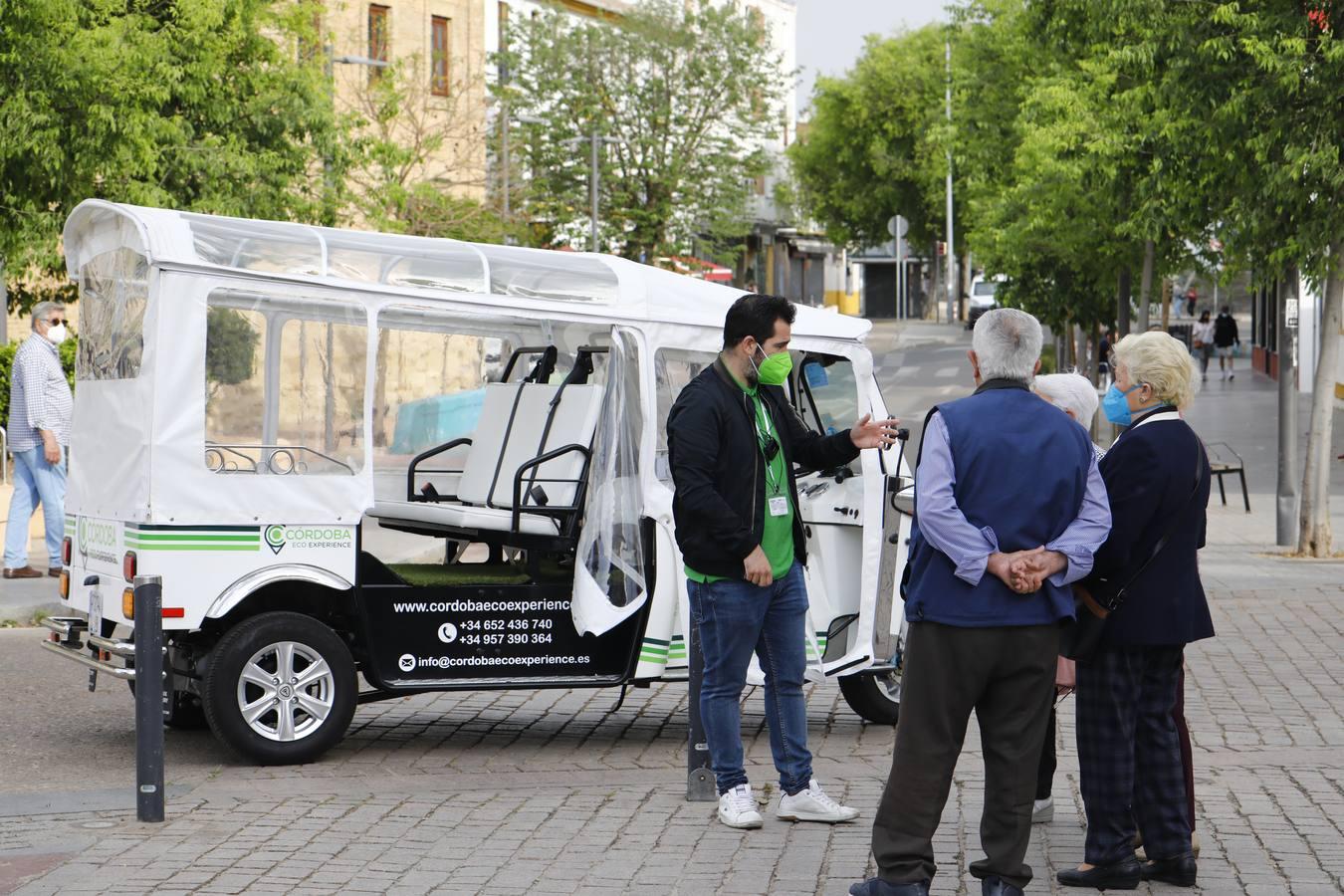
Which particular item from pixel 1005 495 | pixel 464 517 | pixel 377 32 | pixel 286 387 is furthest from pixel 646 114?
pixel 1005 495

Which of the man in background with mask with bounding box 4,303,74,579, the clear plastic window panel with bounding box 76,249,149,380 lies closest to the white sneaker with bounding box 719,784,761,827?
the clear plastic window panel with bounding box 76,249,149,380

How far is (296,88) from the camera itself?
25562mm

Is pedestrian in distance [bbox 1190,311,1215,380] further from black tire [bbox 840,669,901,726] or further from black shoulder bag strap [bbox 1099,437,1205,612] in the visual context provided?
black shoulder bag strap [bbox 1099,437,1205,612]

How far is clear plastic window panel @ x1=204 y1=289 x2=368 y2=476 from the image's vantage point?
777 centimetres

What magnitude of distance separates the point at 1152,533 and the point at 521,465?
150 inches

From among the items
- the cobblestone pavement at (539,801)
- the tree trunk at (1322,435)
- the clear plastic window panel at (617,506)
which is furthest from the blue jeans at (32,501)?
the tree trunk at (1322,435)

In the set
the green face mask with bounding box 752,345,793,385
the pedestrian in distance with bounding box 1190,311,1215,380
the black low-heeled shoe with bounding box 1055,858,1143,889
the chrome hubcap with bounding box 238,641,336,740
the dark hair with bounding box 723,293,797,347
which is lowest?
the black low-heeled shoe with bounding box 1055,858,1143,889

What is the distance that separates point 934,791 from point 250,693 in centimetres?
344

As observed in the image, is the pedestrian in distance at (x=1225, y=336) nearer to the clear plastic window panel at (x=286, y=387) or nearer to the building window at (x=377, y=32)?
the building window at (x=377, y=32)

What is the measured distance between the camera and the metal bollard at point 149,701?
6789mm

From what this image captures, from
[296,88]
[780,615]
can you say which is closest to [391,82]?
[296,88]

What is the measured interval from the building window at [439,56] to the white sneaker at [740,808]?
129ft

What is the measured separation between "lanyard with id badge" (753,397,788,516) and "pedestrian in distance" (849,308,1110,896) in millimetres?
1145

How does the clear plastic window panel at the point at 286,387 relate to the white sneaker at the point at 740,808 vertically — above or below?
above
